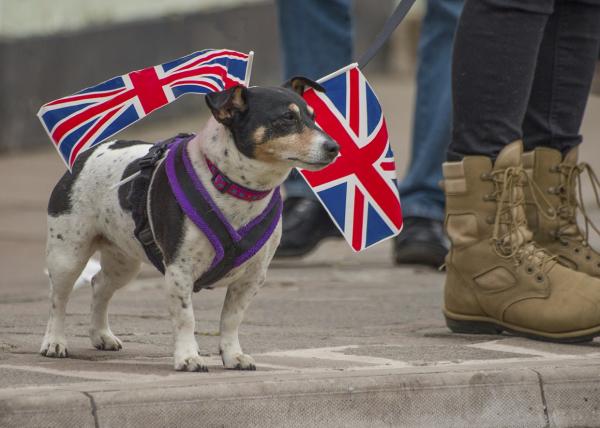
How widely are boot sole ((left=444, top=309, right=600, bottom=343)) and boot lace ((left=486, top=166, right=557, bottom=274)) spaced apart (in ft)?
0.59

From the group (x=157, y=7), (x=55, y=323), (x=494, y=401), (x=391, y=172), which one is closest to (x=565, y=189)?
(x=391, y=172)

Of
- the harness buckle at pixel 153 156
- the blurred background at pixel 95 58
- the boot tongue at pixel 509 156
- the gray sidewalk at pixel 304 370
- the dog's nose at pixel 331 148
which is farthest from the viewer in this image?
the blurred background at pixel 95 58

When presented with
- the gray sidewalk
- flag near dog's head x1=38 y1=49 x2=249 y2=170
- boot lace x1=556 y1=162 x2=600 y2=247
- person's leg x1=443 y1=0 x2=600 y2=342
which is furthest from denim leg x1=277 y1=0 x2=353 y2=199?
flag near dog's head x1=38 y1=49 x2=249 y2=170

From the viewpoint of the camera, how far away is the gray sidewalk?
11.5 feet

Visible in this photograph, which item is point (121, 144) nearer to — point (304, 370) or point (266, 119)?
point (266, 119)

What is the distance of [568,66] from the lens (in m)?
5.00

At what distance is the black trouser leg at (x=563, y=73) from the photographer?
5.00m

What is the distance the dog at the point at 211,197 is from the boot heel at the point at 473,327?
988 mm

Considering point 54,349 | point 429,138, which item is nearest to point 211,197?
point 54,349

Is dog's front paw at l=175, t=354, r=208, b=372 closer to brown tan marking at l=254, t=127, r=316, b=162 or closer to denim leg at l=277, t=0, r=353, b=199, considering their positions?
brown tan marking at l=254, t=127, r=316, b=162

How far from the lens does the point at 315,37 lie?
6.92 m

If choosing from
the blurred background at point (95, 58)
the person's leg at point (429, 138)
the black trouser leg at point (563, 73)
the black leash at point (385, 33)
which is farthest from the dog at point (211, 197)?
the blurred background at point (95, 58)

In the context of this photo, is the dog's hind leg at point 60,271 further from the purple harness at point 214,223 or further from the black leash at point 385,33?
the black leash at point 385,33

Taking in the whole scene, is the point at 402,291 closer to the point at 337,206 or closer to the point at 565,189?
the point at 565,189
